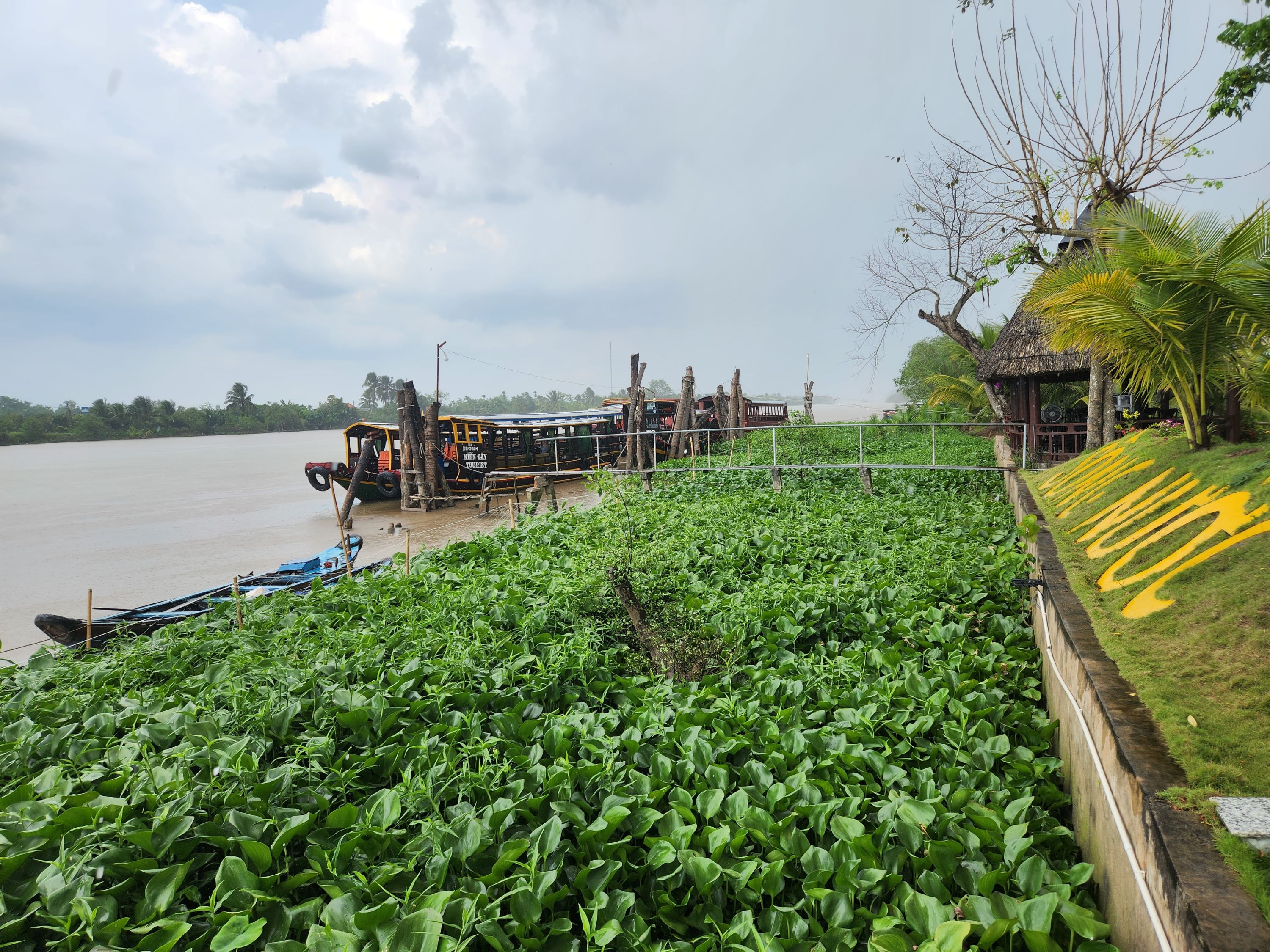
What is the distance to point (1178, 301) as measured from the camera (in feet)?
15.0

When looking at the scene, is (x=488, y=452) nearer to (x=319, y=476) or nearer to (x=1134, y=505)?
(x=319, y=476)

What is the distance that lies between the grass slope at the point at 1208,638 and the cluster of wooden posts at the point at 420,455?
14583mm

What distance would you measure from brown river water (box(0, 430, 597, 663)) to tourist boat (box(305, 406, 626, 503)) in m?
0.64

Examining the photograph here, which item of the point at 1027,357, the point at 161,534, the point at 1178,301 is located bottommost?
the point at 161,534

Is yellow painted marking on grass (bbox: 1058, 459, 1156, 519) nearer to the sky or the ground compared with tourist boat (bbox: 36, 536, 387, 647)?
nearer to the sky

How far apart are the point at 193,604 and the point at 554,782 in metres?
6.04

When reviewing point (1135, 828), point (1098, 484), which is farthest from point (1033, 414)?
point (1135, 828)

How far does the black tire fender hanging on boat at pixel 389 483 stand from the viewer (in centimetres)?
1798

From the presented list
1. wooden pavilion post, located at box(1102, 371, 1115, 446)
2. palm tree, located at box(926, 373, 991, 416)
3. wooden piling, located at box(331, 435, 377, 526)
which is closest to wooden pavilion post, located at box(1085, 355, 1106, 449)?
wooden pavilion post, located at box(1102, 371, 1115, 446)

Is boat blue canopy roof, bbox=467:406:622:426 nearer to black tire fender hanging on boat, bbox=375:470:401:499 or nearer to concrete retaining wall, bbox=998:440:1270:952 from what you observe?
black tire fender hanging on boat, bbox=375:470:401:499

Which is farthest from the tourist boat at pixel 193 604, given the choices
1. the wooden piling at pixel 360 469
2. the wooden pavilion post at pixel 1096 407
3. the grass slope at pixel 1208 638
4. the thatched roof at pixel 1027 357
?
the thatched roof at pixel 1027 357

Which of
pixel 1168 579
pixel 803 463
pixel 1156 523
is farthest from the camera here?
pixel 803 463

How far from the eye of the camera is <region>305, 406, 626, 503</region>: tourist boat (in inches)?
699

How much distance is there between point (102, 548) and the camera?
1493 centimetres
